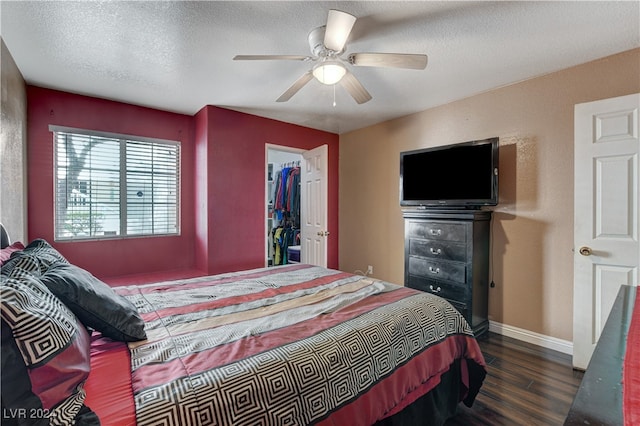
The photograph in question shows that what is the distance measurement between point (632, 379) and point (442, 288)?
2.27m

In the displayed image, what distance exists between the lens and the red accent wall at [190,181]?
2.91m

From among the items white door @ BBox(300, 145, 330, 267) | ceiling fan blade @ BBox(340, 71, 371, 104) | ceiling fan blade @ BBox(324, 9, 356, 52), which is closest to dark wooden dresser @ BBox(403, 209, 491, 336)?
white door @ BBox(300, 145, 330, 267)

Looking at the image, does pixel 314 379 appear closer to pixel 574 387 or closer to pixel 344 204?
pixel 574 387

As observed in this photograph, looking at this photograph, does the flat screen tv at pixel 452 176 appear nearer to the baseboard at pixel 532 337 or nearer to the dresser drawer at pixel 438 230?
the dresser drawer at pixel 438 230

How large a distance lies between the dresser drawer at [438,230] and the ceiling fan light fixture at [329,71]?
1.75 m

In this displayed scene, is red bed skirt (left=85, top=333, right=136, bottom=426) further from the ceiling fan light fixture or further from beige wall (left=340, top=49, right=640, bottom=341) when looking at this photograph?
beige wall (left=340, top=49, right=640, bottom=341)

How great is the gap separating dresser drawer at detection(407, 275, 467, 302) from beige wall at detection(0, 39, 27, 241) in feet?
11.4

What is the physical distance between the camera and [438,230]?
9.66 ft

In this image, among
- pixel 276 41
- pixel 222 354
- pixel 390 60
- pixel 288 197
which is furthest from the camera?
pixel 288 197

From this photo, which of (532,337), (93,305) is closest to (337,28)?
(93,305)

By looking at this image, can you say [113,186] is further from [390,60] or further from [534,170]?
[534,170]

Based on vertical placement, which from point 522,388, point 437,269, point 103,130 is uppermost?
point 103,130

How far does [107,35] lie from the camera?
2.01 m

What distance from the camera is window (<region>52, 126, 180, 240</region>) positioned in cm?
305
